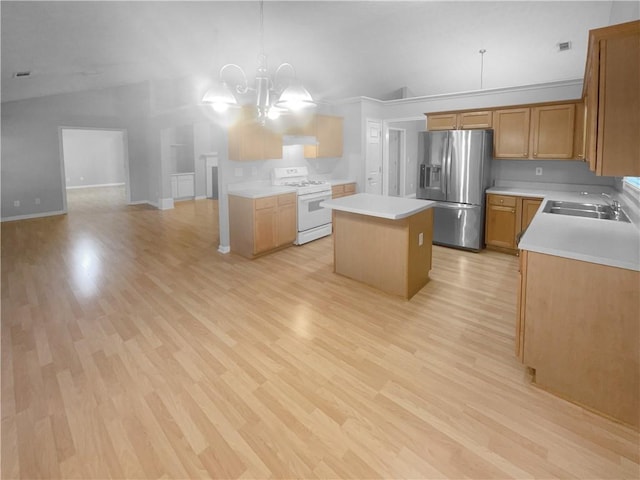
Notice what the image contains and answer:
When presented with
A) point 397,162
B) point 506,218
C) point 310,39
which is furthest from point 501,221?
point 397,162

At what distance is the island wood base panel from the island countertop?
0.09 metres

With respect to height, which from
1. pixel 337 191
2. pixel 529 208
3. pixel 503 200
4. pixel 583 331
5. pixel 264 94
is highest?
pixel 264 94

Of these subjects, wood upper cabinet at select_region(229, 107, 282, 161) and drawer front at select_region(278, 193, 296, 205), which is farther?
drawer front at select_region(278, 193, 296, 205)

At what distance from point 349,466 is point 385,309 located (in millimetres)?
1677

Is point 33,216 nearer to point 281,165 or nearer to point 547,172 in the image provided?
point 281,165

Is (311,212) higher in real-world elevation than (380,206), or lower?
lower

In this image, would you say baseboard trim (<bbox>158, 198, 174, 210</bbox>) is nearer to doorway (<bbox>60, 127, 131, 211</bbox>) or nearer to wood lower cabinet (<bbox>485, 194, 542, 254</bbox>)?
doorway (<bbox>60, 127, 131, 211</bbox>)

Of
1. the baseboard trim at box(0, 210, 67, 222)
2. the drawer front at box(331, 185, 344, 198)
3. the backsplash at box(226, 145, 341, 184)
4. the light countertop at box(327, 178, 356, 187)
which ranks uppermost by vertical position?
the backsplash at box(226, 145, 341, 184)

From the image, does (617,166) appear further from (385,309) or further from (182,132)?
(182,132)

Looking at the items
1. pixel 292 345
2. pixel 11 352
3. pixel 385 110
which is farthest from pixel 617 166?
pixel 385 110

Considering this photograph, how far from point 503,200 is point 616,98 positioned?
3.00 metres

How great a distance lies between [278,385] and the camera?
2098mm

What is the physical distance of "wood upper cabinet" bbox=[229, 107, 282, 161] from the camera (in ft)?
15.3

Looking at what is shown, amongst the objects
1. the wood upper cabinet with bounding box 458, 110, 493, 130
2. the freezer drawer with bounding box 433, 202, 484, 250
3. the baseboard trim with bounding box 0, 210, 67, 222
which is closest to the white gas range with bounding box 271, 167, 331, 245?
the freezer drawer with bounding box 433, 202, 484, 250
